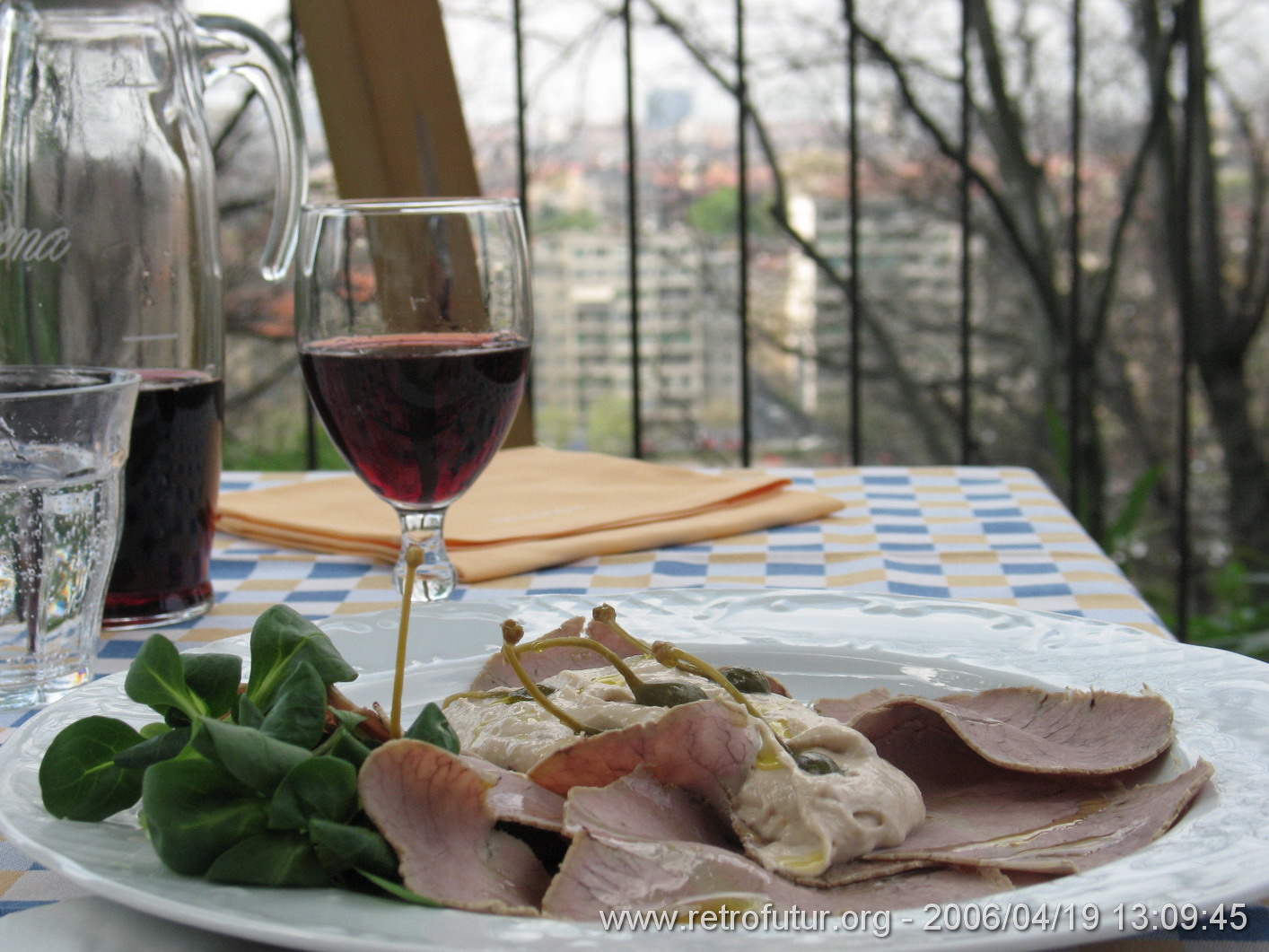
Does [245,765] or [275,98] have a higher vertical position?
[275,98]

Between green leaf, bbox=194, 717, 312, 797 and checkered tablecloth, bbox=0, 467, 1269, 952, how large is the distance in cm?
44

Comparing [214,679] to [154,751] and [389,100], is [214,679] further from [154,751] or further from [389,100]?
[389,100]

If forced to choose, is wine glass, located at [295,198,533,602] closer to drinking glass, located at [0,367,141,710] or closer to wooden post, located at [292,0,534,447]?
drinking glass, located at [0,367,141,710]

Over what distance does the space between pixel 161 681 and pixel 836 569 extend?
→ 70 cm

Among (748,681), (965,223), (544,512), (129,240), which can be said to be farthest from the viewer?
(965,223)

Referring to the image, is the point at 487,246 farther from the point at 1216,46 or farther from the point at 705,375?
the point at 1216,46

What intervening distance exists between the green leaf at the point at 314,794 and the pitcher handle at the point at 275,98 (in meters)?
0.65

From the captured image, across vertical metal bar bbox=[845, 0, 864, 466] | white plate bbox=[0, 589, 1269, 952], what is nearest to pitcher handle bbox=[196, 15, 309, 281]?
white plate bbox=[0, 589, 1269, 952]

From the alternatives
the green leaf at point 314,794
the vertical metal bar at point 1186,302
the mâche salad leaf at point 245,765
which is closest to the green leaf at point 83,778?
the mâche salad leaf at point 245,765

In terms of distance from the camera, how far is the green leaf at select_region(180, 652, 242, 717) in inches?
23.6

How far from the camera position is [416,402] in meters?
1.00

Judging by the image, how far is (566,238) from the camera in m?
3.89

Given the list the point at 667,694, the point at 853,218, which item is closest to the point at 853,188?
the point at 853,218

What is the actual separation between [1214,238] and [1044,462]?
79 centimetres
